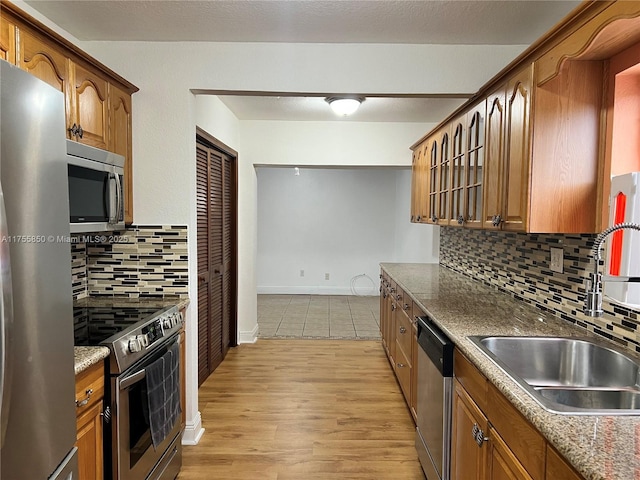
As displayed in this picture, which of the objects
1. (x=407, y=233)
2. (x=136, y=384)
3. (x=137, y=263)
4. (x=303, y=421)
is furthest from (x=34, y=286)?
(x=407, y=233)

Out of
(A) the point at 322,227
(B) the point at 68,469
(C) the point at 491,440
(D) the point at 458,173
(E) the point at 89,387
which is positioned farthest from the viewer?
(A) the point at 322,227

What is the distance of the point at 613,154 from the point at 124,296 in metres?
2.67

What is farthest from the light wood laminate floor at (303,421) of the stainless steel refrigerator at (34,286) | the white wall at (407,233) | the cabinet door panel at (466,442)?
the white wall at (407,233)

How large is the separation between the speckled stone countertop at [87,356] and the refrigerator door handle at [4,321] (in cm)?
44

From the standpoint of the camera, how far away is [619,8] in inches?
47.9

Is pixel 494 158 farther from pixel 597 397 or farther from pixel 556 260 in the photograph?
pixel 597 397

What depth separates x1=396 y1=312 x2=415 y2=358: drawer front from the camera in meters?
2.72

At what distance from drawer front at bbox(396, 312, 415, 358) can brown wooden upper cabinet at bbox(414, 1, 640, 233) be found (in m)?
1.09

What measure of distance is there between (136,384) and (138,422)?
6.9 inches

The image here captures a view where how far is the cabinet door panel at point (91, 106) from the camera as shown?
1.89 metres

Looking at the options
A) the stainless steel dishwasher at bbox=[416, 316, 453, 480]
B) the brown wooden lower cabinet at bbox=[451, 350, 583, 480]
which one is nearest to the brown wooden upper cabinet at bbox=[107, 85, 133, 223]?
the stainless steel dishwasher at bbox=[416, 316, 453, 480]

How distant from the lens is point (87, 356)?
145 centimetres

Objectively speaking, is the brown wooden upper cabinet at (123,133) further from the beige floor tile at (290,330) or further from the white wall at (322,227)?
the white wall at (322,227)

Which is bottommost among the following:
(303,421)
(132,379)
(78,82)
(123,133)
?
(303,421)
